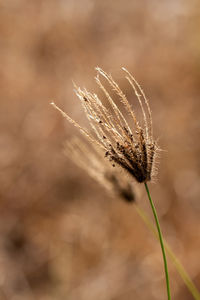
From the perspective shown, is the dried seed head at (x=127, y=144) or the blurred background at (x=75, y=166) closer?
the dried seed head at (x=127, y=144)

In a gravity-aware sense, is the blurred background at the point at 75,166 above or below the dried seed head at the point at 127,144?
above

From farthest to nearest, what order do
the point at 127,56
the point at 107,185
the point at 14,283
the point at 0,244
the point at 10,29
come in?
the point at 10,29 < the point at 127,56 < the point at 0,244 < the point at 14,283 < the point at 107,185

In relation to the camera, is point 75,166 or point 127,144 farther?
point 75,166

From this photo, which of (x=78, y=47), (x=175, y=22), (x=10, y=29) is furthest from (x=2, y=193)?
(x=175, y=22)

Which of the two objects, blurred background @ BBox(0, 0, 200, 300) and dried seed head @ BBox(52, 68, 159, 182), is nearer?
dried seed head @ BBox(52, 68, 159, 182)

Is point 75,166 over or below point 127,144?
over

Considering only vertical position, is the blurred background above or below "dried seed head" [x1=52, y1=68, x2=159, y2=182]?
above

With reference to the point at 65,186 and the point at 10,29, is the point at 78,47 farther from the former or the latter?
the point at 65,186

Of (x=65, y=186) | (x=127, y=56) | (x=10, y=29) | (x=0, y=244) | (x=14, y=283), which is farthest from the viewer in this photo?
(x=10, y=29)
